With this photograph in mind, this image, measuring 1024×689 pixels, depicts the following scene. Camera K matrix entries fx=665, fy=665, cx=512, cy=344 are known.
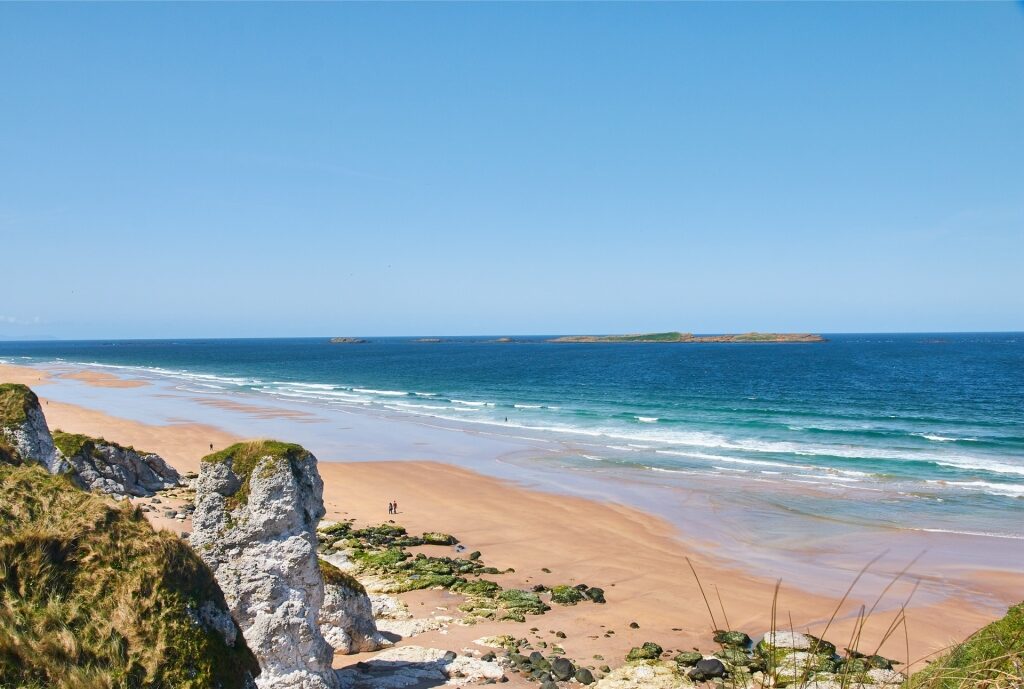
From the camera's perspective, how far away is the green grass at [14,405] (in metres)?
13.8

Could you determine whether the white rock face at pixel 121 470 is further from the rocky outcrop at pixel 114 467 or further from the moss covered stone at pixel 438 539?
the moss covered stone at pixel 438 539

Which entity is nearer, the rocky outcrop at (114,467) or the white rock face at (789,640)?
the white rock face at (789,640)

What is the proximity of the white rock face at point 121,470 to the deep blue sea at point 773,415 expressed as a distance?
867 inches

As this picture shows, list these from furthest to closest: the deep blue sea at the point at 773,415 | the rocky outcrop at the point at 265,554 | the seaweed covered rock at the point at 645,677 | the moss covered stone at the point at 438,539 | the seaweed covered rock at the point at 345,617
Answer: the deep blue sea at the point at 773,415 → the moss covered stone at the point at 438,539 → the seaweed covered rock at the point at 345,617 → the seaweed covered rock at the point at 645,677 → the rocky outcrop at the point at 265,554

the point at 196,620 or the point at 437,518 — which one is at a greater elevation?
the point at 196,620

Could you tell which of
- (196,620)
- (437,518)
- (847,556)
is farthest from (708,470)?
(196,620)

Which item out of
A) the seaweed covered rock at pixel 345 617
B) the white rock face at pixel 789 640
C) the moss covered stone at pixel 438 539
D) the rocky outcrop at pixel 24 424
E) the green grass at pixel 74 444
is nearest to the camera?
the rocky outcrop at pixel 24 424

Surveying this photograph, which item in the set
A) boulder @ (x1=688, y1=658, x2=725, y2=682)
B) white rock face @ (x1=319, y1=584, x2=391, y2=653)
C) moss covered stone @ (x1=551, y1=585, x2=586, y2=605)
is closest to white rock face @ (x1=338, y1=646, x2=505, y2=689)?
white rock face @ (x1=319, y1=584, x2=391, y2=653)

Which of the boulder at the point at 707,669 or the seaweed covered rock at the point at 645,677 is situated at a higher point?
the boulder at the point at 707,669

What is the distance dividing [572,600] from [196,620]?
14.2 m

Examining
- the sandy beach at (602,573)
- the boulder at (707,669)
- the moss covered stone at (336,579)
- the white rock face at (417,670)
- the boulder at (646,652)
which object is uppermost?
the moss covered stone at (336,579)

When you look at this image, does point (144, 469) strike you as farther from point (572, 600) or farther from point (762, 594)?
point (762, 594)

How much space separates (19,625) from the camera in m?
4.85

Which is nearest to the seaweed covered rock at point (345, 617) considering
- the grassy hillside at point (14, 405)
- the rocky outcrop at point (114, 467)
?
the grassy hillside at point (14, 405)
